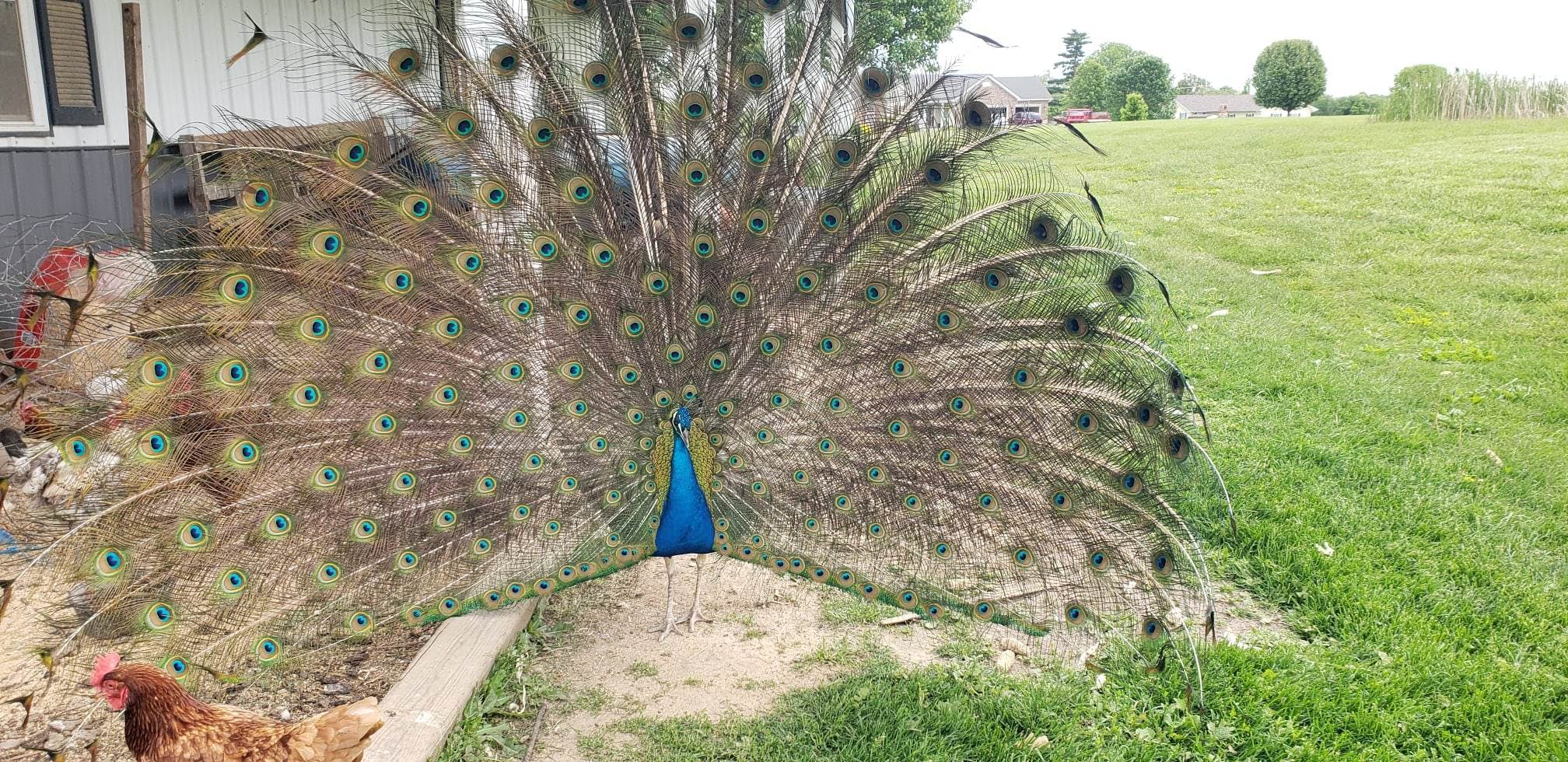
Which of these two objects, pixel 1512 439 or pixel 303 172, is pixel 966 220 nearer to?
pixel 303 172

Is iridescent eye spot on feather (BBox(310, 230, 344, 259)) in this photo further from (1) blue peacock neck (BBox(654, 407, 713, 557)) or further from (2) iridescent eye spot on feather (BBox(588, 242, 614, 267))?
(1) blue peacock neck (BBox(654, 407, 713, 557))

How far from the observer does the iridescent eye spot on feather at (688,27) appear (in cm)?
380

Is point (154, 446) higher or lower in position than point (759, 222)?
lower

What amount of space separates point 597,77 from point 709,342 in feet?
3.35

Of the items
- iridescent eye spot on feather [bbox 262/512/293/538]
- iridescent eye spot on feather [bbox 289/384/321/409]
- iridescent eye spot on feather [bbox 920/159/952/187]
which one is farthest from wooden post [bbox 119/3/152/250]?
iridescent eye spot on feather [bbox 920/159/952/187]

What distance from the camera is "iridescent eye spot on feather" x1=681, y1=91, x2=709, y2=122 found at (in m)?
3.83

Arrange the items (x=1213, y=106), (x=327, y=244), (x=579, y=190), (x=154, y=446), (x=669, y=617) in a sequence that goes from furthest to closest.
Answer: (x=1213, y=106), (x=669, y=617), (x=579, y=190), (x=327, y=244), (x=154, y=446)

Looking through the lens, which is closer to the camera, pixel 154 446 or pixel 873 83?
pixel 154 446

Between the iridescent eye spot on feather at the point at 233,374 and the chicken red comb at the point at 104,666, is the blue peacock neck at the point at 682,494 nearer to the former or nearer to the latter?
the iridescent eye spot on feather at the point at 233,374

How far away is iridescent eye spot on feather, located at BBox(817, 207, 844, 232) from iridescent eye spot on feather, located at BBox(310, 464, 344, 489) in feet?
6.09

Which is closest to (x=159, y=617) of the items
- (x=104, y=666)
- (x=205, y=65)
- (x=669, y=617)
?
(x=104, y=666)

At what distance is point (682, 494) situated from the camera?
156 inches

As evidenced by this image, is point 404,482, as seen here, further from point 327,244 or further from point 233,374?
point 327,244

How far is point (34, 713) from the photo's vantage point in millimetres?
3744
